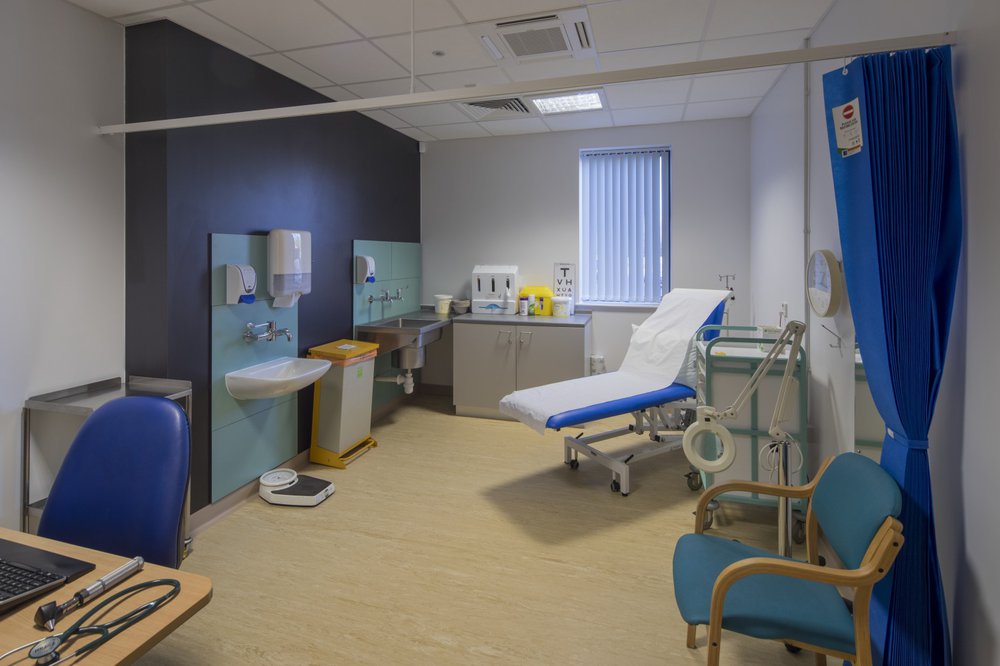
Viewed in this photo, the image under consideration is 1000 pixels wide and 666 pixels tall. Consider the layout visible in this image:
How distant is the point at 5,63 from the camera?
8.08ft

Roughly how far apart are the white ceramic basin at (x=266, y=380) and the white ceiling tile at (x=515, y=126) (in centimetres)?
284

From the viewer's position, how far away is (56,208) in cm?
270

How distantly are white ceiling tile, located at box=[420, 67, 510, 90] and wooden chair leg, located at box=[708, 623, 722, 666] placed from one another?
11.0ft

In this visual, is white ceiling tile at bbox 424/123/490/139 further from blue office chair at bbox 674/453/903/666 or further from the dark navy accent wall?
blue office chair at bbox 674/453/903/666

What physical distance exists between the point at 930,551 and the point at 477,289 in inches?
175

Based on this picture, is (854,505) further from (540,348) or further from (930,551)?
(540,348)

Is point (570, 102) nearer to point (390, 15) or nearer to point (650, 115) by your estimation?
point (650, 115)

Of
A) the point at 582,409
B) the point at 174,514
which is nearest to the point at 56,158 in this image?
the point at 174,514

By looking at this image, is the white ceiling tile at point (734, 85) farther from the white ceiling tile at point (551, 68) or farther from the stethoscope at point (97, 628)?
the stethoscope at point (97, 628)

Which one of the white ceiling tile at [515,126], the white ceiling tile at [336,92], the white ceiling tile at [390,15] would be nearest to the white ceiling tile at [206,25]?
the white ceiling tile at [390,15]

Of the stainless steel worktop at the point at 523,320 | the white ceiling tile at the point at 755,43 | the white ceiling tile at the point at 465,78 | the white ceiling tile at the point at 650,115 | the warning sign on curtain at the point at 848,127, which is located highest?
the white ceiling tile at the point at 650,115

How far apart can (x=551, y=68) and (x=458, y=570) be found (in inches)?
121

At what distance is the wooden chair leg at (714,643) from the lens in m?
1.60

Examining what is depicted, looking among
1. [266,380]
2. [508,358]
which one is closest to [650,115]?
[508,358]
